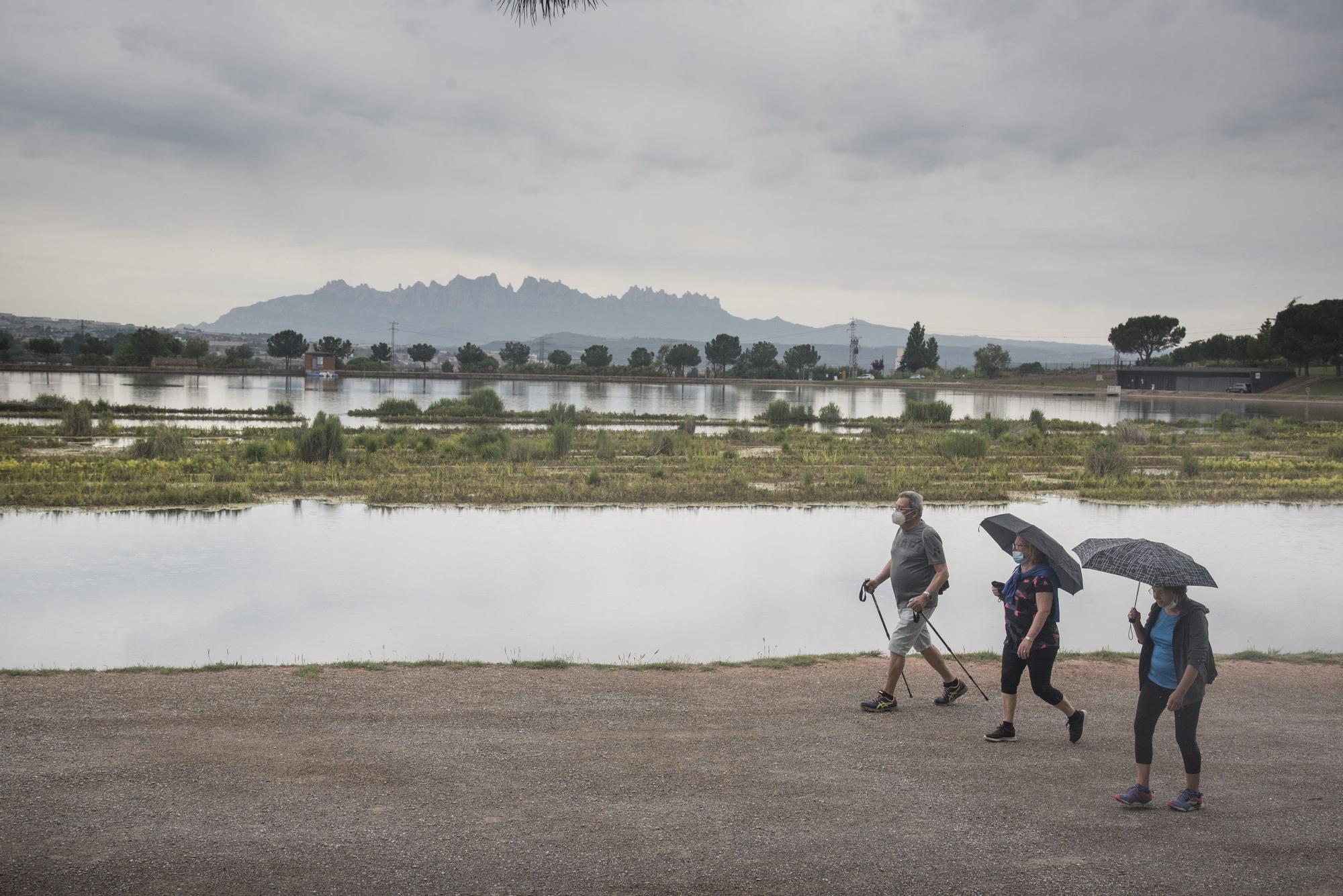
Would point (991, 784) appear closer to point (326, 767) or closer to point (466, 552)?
point (326, 767)

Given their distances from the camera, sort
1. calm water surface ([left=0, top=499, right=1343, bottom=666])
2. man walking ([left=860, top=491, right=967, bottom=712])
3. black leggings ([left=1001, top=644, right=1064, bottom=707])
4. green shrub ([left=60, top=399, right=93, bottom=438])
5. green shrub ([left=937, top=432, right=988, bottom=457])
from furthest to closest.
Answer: green shrub ([left=60, top=399, right=93, bottom=438]), green shrub ([left=937, top=432, right=988, bottom=457]), calm water surface ([left=0, top=499, right=1343, bottom=666]), man walking ([left=860, top=491, right=967, bottom=712]), black leggings ([left=1001, top=644, right=1064, bottom=707])

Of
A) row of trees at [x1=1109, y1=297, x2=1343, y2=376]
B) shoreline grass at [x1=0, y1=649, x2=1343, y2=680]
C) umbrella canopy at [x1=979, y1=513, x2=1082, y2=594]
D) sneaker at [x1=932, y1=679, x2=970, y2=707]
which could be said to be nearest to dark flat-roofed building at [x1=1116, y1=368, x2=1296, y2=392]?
row of trees at [x1=1109, y1=297, x2=1343, y2=376]

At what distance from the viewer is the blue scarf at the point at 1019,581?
712 centimetres

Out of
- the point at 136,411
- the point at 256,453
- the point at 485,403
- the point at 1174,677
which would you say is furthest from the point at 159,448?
the point at 1174,677

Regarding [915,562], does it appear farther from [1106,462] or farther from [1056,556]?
[1106,462]

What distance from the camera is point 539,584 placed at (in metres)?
14.3

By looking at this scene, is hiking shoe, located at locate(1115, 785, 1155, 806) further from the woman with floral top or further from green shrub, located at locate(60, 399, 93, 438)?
green shrub, located at locate(60, 399, 93, 438)

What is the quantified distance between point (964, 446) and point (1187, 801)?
28237 millimetres

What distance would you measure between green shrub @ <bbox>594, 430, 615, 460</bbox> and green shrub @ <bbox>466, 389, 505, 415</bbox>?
18899 millimetres

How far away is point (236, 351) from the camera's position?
16338 cm

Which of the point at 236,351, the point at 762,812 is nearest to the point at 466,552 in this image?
the point at 762,812

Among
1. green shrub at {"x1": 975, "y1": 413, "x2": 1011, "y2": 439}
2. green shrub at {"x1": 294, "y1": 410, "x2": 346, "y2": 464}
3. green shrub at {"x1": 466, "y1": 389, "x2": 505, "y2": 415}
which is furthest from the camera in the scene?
green shrub at {"x1": 466, "y1": 389, "x2": 505, "y2": 415}

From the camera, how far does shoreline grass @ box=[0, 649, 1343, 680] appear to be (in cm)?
902

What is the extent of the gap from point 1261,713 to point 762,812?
4798mm
